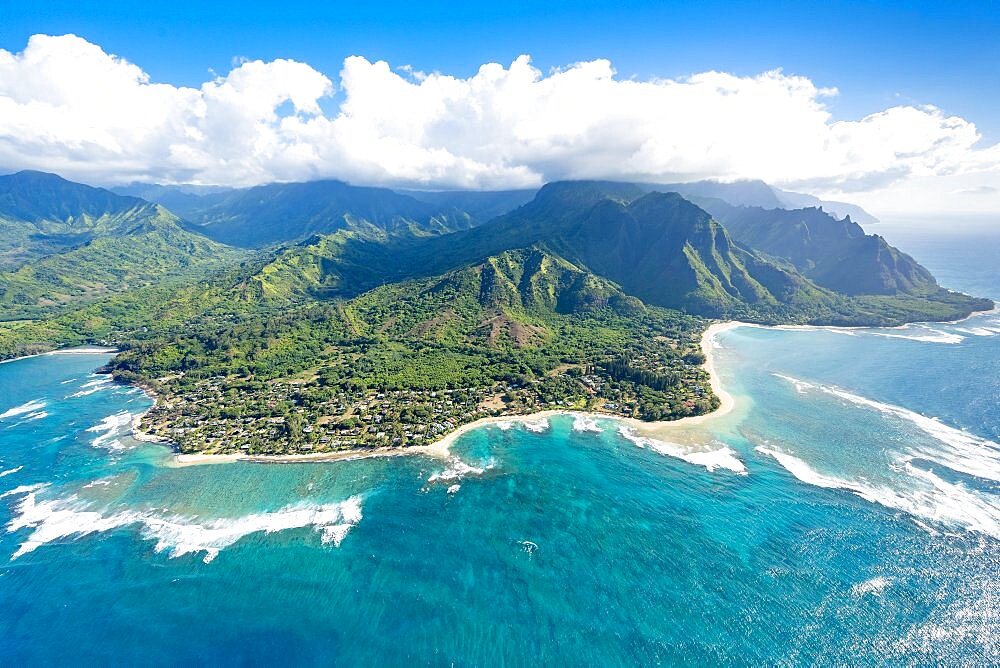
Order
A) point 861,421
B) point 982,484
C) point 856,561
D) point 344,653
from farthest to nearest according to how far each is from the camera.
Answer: point 861,421 < point 982,484 < point 856,561 < point 344,653

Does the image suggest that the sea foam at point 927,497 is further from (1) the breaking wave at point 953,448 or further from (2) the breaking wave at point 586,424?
(2) the breaking wave at point 586,424

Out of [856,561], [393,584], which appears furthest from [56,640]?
[856,561]

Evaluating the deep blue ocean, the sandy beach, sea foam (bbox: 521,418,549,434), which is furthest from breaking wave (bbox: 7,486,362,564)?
sea foam (bbox: 521,418,549,434)

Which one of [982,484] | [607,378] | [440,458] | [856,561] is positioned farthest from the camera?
[607,378]

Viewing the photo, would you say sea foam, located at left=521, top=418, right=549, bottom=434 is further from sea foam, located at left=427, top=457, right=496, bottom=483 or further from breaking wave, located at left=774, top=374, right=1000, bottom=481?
breaking wave, located at left=774, top=374, right=1000, bottom=481

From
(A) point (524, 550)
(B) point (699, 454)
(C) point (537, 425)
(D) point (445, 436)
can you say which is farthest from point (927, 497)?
(D) point (445, 436)

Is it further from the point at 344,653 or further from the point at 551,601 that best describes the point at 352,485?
the point at 551,601

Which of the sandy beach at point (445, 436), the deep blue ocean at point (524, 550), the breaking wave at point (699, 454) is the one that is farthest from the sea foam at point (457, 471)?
the breaking wave at point (699, 454)
